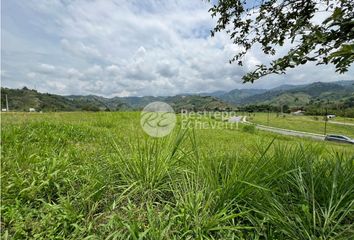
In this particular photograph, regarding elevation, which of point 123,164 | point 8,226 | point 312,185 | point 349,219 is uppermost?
point 123,164

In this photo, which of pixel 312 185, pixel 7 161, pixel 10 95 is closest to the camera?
pixel 312 185

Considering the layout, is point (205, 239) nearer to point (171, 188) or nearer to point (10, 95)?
point (171, 188)

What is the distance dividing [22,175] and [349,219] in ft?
10.9

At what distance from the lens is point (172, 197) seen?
7.77ft

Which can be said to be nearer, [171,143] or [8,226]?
[8,226]

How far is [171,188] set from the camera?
2.32 m

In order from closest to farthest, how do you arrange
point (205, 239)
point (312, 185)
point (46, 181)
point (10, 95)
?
point (205, 239) < point (312, 185) < point (46, 181) < point (10, 95)

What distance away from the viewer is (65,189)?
245 cm

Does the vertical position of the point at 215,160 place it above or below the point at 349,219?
above

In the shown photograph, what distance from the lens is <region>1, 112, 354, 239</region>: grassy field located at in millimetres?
1871

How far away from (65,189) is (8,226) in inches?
21.7

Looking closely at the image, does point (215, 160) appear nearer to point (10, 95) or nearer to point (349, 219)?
point (349, 219)

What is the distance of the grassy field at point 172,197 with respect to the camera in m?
1.87

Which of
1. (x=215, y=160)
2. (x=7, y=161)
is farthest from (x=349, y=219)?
(x=7, y=161)
